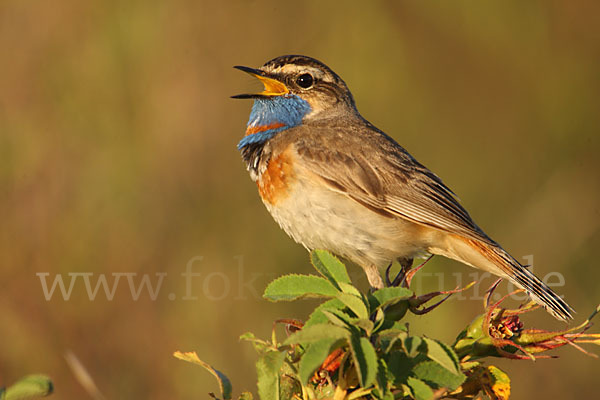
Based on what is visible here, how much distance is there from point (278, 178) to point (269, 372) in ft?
7.93

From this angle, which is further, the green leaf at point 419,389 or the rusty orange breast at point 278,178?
the rusty orange breast at point 278,178

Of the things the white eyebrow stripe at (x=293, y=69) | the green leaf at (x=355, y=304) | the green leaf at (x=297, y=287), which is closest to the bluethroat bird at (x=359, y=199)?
the white eyebrow stripe at (x=293, y=69)

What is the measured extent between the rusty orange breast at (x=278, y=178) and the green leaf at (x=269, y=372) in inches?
89.4

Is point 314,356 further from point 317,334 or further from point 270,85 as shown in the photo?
point 270,85

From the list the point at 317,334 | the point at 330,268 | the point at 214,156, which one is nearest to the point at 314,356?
the point at 317,334

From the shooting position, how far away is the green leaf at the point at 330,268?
94.9 inches

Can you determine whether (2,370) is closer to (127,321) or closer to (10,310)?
(10,310)

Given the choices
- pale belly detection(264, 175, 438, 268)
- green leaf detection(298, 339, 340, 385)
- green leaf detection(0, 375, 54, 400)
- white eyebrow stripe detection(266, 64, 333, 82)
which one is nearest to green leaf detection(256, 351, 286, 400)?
green leaf detection(298, 339, 340, 385)

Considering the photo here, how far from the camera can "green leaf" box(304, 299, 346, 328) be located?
85.4 inches

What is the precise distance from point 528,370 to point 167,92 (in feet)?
12.2

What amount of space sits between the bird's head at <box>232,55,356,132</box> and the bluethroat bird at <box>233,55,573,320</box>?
0.05 ft

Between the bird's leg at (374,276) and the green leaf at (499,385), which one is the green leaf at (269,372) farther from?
the bird's leg at (374,276)

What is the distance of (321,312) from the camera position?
7.25ft

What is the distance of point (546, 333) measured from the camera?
7.61 ft
